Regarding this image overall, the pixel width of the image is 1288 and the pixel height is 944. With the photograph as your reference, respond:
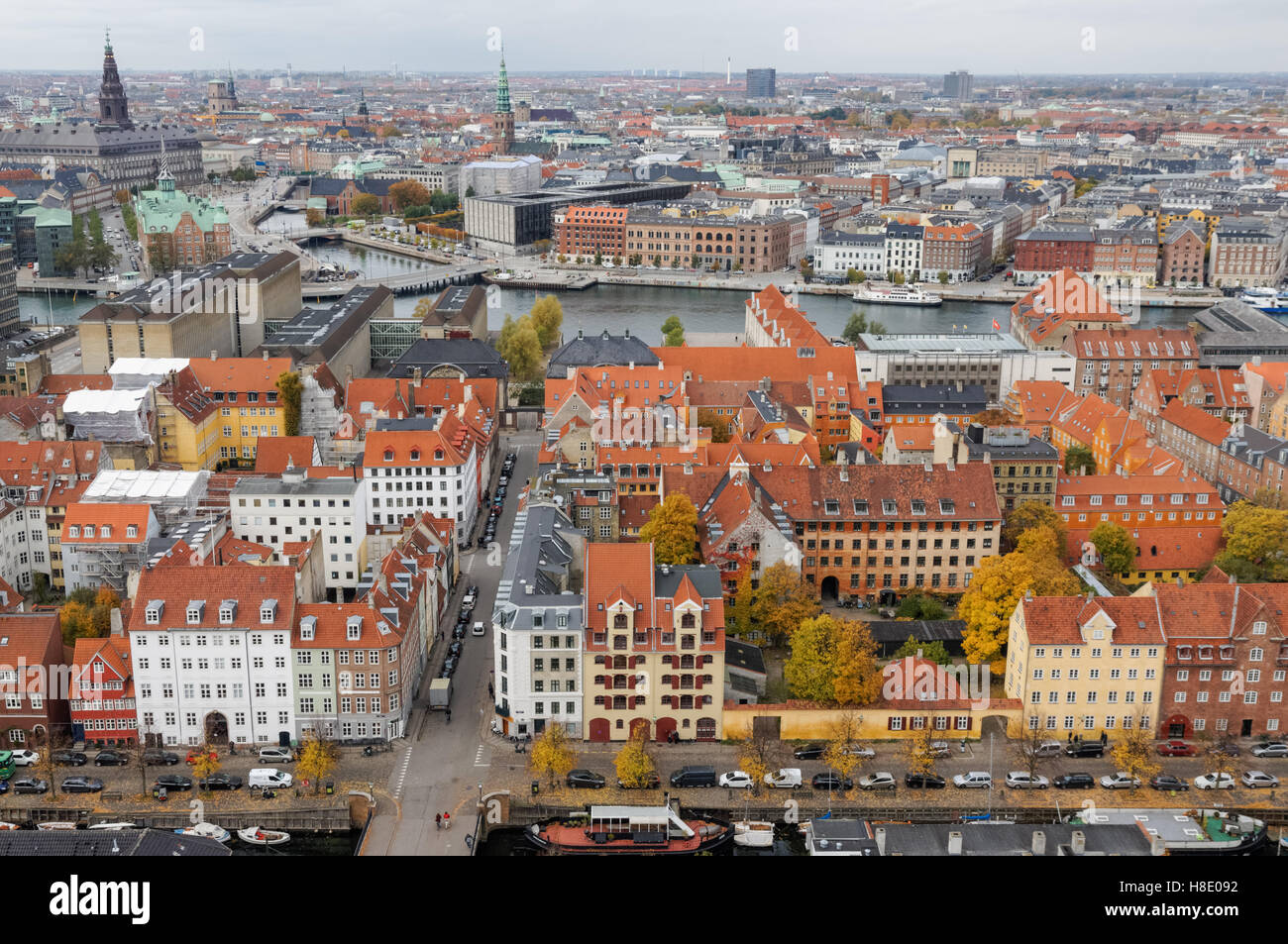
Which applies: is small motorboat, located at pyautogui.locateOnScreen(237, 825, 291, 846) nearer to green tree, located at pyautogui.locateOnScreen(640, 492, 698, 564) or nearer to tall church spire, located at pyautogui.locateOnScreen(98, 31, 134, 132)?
green tree, located at pyautogui.locateOnScreen(640, 492, 698, 564)

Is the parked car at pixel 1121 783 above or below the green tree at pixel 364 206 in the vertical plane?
below

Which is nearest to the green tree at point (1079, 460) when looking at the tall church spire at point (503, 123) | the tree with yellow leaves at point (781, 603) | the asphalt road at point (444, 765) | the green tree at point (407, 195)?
the tree with yellow leaves at point (781, 603)

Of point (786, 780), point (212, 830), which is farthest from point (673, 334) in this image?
point (212, 830)

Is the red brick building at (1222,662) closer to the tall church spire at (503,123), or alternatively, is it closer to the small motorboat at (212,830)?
the small motorboat at (212,830)
